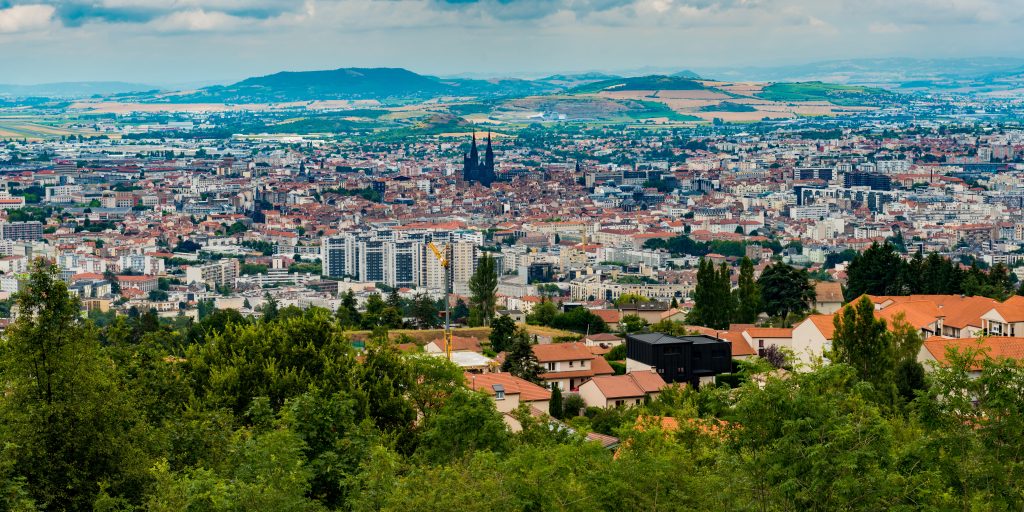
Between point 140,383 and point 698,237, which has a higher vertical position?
point 140,383

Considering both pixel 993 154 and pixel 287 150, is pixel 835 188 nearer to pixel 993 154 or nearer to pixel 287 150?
pixel 993 154

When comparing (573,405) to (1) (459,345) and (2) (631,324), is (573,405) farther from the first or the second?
(2) (631,324)

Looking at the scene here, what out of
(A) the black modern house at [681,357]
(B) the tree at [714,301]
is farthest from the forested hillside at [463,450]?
(B) the tree at [714,301]

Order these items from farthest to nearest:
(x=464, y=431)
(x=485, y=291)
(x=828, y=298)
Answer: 1. (x=485, y=291)
2. (x=828, y=298)
3. (x=464, y=431)

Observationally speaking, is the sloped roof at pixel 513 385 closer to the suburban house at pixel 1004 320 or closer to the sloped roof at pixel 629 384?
the sloped roof at pixel 629 384

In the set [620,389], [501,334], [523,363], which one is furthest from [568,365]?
[501,334]

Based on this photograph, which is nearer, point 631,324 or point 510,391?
point 510,391

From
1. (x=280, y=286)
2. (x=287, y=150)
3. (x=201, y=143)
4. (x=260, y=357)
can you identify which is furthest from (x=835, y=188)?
(x=260, y=357)
